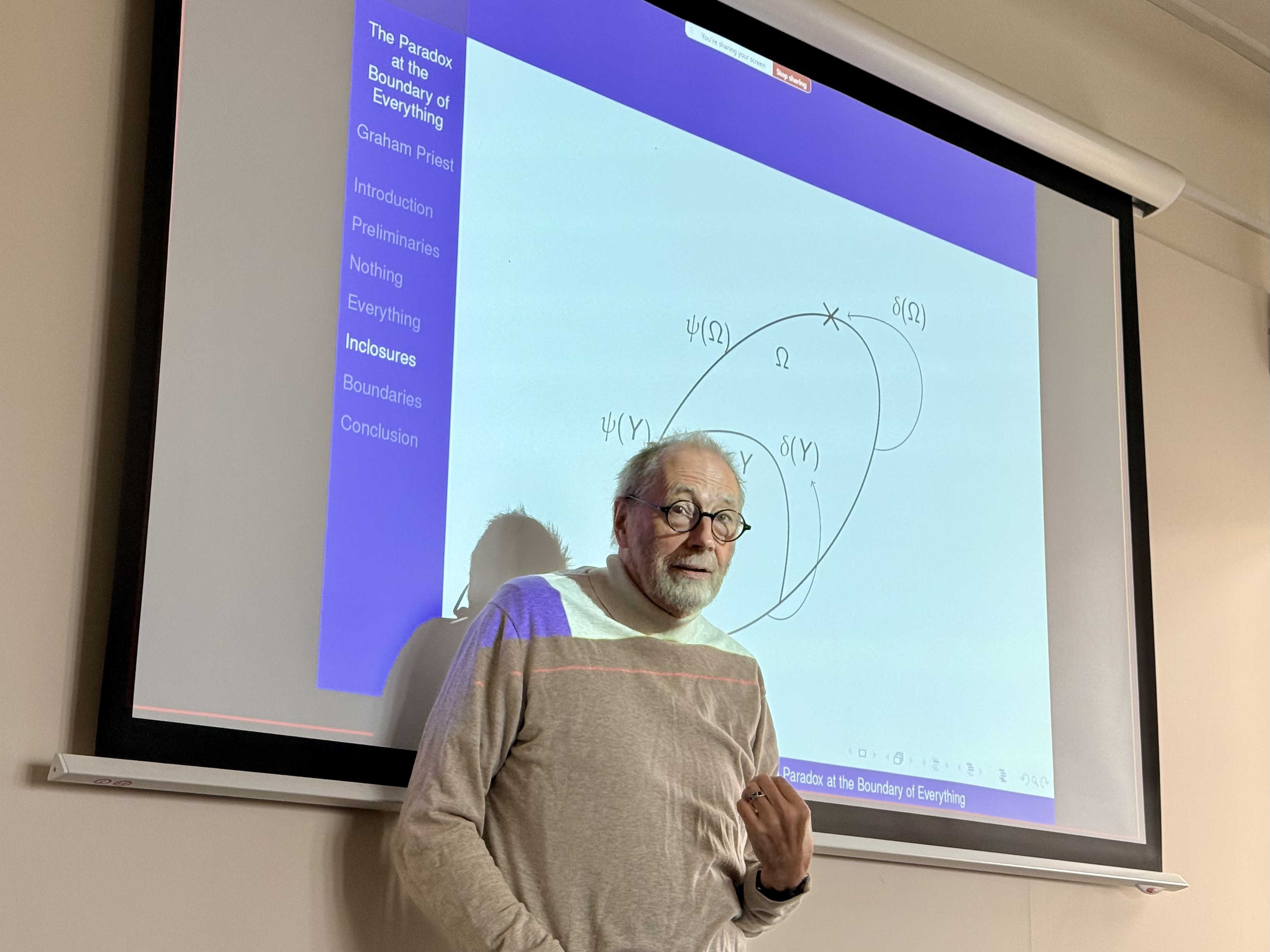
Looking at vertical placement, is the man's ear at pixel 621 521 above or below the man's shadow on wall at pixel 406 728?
above

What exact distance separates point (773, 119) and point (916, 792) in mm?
1357

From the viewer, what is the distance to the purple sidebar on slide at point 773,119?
253 centimetres

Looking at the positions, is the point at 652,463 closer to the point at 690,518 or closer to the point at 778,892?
the point at 690,518

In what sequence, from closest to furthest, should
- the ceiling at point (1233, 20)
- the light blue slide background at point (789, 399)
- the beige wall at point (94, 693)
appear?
the beige wall at point (94, 693)
the light blue slide background at point (789, 399)
the ceiling at point (1233, 20)

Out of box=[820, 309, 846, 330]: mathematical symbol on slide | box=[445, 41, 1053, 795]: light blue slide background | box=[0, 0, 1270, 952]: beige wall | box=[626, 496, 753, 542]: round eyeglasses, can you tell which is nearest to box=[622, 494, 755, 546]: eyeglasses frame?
box=[626, 496, 753, 542]: round eyeglasses

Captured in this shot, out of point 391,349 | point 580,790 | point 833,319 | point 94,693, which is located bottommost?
point 580,790

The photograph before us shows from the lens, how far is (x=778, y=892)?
2021mm

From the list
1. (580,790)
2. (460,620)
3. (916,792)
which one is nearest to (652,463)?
(460,620)

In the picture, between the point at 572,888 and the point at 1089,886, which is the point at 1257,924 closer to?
the point at 1089,886

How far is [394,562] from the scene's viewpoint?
6.98 ft

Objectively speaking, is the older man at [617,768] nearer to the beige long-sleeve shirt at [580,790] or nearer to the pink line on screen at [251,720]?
the beige long-sleeve shirt at [580,790]

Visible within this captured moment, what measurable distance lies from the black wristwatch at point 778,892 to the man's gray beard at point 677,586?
1.30 feet

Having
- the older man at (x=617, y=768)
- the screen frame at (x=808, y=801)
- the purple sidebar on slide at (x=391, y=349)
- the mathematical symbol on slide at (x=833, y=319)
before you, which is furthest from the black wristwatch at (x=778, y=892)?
the mathematical symbol on slide at (x=833, y=319)

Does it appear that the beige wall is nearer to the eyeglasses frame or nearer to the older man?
the older man
